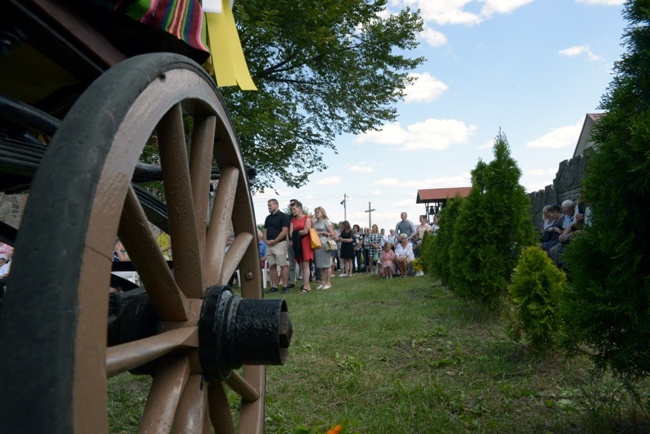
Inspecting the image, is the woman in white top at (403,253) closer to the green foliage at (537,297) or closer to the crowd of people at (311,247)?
the crowd of people at (311,247)

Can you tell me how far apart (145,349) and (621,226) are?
1.96m

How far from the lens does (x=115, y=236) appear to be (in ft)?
2.93

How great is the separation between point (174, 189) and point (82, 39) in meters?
0.43

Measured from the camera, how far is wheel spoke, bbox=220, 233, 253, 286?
181cm

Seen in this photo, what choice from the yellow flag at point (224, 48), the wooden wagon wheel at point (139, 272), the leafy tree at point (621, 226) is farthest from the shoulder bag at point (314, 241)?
the wooden wagon wheel at point (139, 272)

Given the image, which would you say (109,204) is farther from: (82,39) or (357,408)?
(357,408)

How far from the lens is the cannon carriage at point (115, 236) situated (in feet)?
2.50

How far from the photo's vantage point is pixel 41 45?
4.60 ft

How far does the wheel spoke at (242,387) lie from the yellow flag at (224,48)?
1141 mm

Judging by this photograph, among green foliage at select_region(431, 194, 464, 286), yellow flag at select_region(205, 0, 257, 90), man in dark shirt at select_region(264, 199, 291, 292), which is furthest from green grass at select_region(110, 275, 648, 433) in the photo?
man in dark shirt at select_region(264, 199, 291, 292)

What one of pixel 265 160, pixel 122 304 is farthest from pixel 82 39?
pixel 265 160

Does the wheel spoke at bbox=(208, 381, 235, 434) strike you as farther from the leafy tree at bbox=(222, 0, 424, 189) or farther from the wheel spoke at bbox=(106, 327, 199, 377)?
the leafy tree at bbox=(222, 0, 424, 189)

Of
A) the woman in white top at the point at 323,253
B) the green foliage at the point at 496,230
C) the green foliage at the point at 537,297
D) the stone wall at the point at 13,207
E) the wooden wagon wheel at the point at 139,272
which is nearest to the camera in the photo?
the wooden wagon wheel at the point at 139,272

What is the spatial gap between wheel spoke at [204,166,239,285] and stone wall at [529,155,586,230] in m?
8.89
